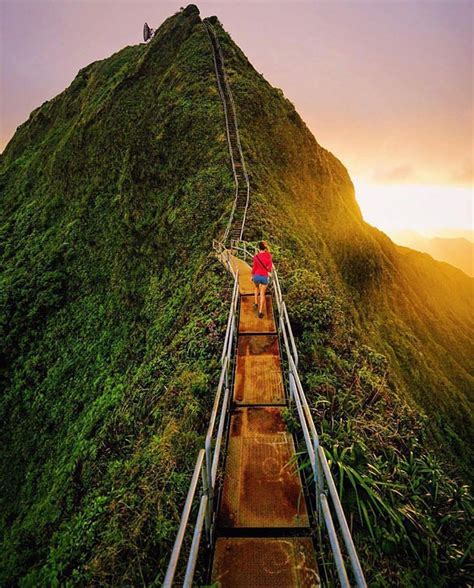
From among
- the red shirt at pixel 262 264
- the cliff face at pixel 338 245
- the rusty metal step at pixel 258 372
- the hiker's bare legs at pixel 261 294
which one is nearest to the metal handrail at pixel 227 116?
the cliff face at pixel 338 245

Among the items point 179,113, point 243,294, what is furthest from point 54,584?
point 179,113

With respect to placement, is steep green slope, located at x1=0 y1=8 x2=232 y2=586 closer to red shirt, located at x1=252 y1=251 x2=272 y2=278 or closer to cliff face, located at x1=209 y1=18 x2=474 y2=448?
red shirt, located at x1=252 y1=251 x2=272 y2=278

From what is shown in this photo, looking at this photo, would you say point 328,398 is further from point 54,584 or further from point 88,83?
point 88,83

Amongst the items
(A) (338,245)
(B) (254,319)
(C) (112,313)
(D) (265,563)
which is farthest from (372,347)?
(D) (265,563)

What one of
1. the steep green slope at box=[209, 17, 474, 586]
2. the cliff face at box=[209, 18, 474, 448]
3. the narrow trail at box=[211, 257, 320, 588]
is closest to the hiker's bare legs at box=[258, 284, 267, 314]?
the steep green slope at box=[209, 17, 474, 586]

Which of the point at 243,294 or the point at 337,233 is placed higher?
the point at 337,233

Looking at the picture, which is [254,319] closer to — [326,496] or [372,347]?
[326,496]
